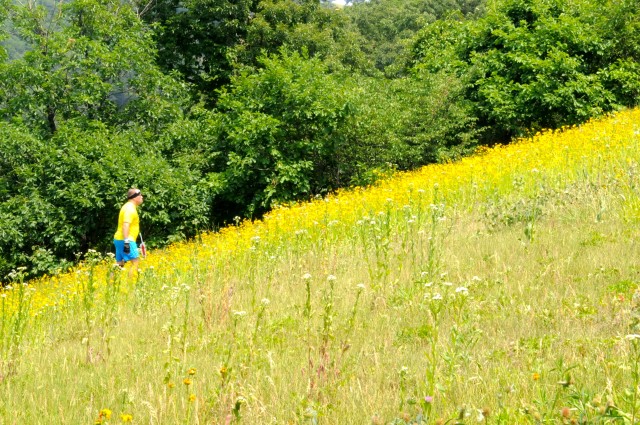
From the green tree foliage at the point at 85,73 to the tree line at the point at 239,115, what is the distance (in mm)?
48

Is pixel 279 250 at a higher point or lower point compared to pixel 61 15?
lower

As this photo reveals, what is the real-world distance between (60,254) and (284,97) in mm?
7791

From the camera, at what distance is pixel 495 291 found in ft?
13.9

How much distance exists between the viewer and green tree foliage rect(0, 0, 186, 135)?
16734 mm

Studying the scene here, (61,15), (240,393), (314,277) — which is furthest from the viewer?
(61,15)

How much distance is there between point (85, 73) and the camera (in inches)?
679

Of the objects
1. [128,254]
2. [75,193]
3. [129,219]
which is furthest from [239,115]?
[128,254]

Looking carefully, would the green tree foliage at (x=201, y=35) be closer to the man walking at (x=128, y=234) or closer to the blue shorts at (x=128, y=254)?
the man walking at (x=128, y=234)

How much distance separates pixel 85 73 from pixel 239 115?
5.01 meters

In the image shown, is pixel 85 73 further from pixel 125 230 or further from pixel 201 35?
pixel 125 230

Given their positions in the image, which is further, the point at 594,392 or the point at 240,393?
the point at 240,393

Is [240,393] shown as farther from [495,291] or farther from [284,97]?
[284,97]

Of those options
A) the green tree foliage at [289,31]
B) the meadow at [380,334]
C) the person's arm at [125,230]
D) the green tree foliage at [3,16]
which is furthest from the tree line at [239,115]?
the meadow at [380,334]

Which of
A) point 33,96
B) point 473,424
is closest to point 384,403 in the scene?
point 473,424
